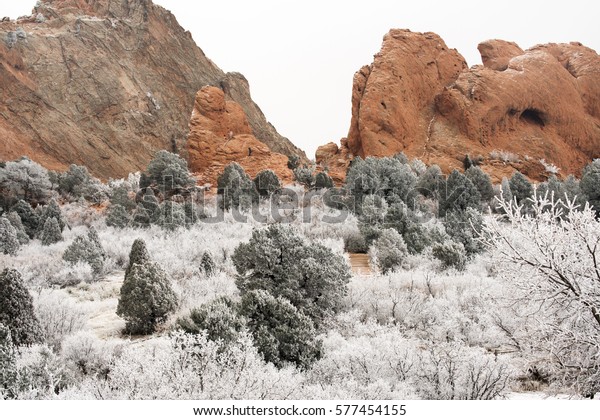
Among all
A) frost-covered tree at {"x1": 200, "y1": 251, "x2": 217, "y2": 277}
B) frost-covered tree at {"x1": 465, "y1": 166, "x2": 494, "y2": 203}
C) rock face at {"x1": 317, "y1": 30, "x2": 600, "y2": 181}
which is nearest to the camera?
frost-covered tree at {"x1": 200, "y1": 251, "x2": 217, "y2": 277}

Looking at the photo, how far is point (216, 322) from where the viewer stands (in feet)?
26.5

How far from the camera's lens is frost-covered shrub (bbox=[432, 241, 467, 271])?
54.5 ft

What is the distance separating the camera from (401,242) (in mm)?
18078

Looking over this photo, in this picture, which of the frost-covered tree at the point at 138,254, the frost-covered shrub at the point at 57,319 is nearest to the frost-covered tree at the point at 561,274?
the frost-covered shrub at the point at 57,319

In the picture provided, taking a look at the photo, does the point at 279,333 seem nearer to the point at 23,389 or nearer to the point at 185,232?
the point at 23,389

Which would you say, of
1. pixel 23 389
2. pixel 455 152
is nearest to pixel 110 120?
pixel 455 152

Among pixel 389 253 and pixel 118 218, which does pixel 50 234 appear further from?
pixel 389 253

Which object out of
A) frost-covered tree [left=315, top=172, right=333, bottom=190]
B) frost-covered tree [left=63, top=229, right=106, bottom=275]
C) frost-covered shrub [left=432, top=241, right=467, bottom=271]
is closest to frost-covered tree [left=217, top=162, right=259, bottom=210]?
frost-covered tree [left=315, top=172, right=333, bottom=190]

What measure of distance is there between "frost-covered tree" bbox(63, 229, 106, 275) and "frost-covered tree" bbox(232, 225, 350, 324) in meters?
7.11

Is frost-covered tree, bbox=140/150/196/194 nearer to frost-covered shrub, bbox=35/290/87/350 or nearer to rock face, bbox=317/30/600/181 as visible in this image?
rock face, bbox=317/30/600/181

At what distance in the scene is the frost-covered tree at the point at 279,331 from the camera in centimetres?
802

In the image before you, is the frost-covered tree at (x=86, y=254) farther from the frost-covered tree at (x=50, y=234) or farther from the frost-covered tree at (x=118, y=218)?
the frost-covered tree at (x=118, y=218)

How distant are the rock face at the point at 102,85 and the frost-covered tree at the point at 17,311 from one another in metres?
44.1

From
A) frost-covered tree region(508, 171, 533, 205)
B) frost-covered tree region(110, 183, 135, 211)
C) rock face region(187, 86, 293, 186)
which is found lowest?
frost-covered tree region(110, 183, 135, 211)
